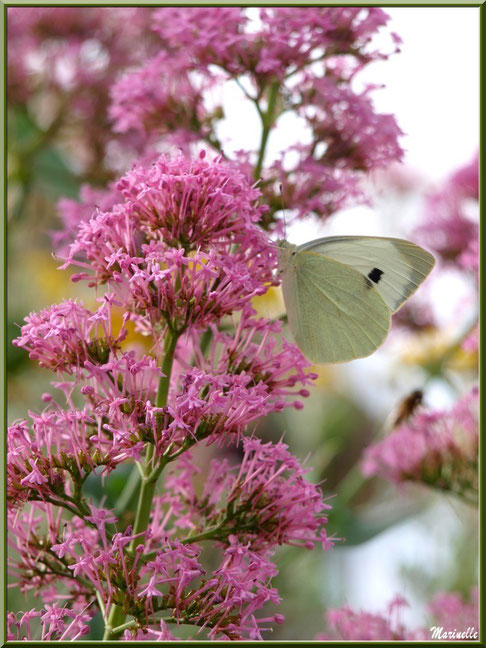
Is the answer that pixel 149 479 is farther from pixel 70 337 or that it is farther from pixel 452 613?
pixel 452 613

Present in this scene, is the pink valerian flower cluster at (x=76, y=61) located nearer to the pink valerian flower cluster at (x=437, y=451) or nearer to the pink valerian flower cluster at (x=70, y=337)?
the pink valerian flower cluster at (x=437, y=451)

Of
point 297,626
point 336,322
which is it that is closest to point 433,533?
point 297,626

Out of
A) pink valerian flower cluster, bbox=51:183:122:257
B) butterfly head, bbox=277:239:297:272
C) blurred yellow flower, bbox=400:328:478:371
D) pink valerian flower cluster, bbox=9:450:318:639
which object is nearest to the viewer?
pink valerian flower cluster, bbox=9:450:318:639

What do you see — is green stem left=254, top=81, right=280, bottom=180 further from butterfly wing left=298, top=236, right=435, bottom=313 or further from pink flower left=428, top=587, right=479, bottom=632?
pink flower left=428, top=587, right=479, bottom=632

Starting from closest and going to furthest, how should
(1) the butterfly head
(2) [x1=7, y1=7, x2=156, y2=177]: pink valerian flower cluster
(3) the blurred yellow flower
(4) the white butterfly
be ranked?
(1) the butterfly head → (4) the white butterfly → (2) [x1=7, y1=7, x2=156, y2=177]: pink valerian flower cluster → (3) the blurred yellow flower

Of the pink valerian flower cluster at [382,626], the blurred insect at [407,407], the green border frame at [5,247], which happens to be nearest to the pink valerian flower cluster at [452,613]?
the pink valerian flower cluster at [382,626]

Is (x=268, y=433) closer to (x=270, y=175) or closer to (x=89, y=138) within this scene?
(x=89, y=138)

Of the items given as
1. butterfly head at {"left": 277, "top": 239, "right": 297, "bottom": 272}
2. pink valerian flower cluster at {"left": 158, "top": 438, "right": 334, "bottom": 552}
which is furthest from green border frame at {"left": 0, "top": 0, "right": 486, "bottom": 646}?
butterfly head at {"left": 277, "top": 239, "right": 297, "bottom": 272}

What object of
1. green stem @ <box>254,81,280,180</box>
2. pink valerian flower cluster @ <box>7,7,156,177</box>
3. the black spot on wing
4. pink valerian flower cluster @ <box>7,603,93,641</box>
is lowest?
pink valerian flower cluster @ <box>7,603,93,641</box>
